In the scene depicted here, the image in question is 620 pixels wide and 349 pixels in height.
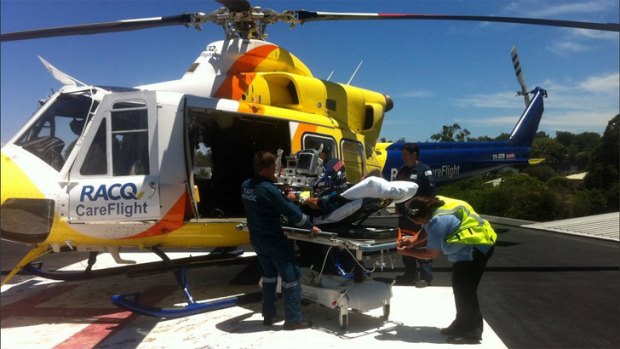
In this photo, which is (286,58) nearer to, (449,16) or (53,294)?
(449,16)

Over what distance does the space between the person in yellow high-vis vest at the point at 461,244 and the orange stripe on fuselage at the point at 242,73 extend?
3.50 meters

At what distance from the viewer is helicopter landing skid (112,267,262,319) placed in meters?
4.71

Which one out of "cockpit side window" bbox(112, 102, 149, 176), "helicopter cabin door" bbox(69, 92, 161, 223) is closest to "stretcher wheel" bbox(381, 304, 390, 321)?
"helicopter cabin door" bbox(69, 92, 161, 223)

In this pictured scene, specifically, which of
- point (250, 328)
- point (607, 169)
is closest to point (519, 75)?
point (250, 328)

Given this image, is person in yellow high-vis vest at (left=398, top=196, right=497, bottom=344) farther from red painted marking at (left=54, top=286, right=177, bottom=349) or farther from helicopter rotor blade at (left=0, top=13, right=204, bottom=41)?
helicopter rotor blade at (left=0, top=13, right=204, bottom=41)

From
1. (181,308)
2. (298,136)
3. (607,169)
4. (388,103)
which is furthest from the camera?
(607,169)

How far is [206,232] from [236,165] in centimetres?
247

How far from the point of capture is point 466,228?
404 centimetres

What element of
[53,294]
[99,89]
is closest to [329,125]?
[99,89]

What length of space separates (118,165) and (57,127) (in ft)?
2.99

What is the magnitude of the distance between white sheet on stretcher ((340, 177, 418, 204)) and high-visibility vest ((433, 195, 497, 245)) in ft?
1.82

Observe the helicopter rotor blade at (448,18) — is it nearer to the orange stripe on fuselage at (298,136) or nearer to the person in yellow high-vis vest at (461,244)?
the orange stripe on fuselage at (298,136)

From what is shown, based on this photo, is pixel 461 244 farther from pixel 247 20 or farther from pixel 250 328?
pixel 247 20

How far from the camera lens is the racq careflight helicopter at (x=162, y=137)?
16.7ft
